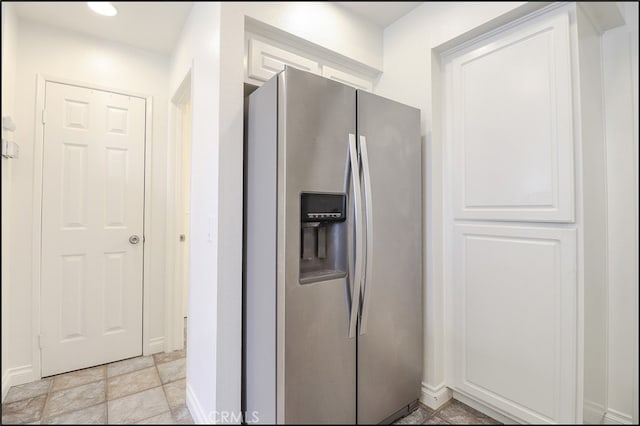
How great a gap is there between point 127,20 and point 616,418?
87.9 inches

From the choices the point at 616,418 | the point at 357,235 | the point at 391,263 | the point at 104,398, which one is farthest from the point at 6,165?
the point at 616,418

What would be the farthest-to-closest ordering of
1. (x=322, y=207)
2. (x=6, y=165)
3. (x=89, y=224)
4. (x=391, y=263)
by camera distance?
(x=391, y=263), (x=322, y=207), (x=89, y=224), (x=6, y=165)

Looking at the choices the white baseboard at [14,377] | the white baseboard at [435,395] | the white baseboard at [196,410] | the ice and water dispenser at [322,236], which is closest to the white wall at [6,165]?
the white baseboard at [14,377]

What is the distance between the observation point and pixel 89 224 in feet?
2.88

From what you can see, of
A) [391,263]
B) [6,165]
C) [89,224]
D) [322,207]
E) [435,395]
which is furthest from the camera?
[435,395]

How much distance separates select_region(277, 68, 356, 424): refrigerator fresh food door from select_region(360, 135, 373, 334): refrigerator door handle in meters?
0.07

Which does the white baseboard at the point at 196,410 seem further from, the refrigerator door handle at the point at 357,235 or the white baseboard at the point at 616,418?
the white baseboard at the point at 616,418

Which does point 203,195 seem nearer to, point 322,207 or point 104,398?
point 322,207

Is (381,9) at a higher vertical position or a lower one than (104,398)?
higher

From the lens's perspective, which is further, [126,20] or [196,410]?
[196,410]

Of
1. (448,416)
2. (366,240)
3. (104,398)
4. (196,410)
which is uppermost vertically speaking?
(366,240)

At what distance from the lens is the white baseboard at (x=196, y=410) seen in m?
1.09

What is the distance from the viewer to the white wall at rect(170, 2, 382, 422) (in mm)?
1091

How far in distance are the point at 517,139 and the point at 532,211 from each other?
11.2 inches
